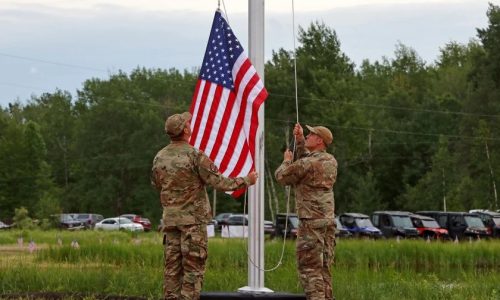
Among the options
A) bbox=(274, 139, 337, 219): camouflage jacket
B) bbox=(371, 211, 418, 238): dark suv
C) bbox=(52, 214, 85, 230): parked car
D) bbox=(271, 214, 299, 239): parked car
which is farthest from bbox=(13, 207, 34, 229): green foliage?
bbox=(274, 139, 337, 219): camouflage jacket

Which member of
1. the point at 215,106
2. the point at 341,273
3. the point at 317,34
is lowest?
the point at 341,273

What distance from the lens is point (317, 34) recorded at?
68.6m

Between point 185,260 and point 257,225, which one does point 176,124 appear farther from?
point 257,225

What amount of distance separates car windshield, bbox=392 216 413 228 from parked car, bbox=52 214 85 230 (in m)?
19.9

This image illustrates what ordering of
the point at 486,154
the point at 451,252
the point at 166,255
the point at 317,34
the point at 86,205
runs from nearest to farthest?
the point at 166,255, the point at 451,252, the point at 486,154, the point at 317,34, the point at 86,205

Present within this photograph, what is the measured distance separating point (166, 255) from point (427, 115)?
2627 inches

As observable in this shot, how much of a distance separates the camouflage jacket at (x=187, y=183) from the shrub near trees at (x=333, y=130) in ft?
162

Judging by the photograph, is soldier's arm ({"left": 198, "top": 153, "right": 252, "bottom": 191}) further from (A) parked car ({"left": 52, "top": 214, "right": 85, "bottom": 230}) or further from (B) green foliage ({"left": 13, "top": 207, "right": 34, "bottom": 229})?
(A) parked car ({"left": 52, "top": 214, "right": 85, "bottom": 230})

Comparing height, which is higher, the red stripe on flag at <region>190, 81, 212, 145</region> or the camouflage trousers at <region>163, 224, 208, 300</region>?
the red stripe on flag at <region>190, 81, 212, 145</region>

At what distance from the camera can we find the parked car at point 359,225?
133 feet

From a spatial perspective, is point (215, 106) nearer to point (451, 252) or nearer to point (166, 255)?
point (166, 255)

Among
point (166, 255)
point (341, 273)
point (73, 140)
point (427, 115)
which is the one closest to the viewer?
point (166, 255)

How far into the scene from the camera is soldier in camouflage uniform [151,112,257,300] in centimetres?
926

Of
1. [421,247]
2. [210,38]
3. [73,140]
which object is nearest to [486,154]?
[421,247]
